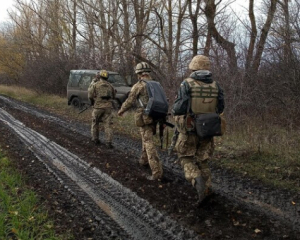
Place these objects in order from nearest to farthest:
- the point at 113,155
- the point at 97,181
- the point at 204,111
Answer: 1. the point at 204,111
2. the point at 97,181
3. the point at 113,155

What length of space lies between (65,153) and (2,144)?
1.99 m

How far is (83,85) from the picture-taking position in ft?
53.3

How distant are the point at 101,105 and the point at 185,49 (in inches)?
271

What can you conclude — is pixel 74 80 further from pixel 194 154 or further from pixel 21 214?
pixel 21 214

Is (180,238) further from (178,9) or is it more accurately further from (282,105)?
(178,9)

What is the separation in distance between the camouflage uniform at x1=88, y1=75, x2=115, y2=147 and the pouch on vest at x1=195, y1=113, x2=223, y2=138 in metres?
4.38

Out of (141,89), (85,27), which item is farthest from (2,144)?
(85,27)

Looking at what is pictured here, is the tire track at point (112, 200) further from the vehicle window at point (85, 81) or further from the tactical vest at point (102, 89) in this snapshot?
the vehicle window at point (85, 81)

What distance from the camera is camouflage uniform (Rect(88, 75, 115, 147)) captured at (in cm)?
871

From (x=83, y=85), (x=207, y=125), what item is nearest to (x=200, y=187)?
(x=207, y=125)

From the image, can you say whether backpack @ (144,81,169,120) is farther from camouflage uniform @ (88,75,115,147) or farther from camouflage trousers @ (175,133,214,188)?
camouflage uniform @ (88,75,115,147)

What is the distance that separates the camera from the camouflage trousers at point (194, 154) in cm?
481

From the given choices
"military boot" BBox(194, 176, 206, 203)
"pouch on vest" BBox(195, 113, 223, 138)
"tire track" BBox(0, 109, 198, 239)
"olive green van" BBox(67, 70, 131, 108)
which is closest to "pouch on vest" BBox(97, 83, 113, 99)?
"tire track" BBox(0, 109, 198, 239)

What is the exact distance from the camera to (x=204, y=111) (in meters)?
4.66
